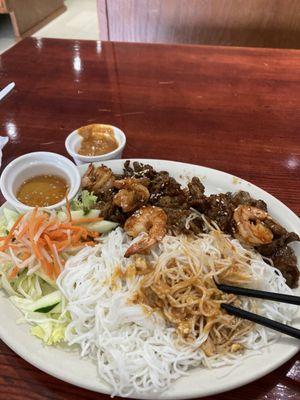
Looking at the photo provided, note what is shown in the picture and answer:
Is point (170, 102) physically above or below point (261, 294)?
below

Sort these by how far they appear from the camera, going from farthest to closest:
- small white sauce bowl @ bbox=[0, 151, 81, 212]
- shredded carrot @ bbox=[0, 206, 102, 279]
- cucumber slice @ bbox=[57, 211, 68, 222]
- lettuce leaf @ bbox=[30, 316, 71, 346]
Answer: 1. small white sauce bowl @ bbox=[0, 151, 81, 212]
2. cucumber slice @ bbox=[57, 211, 68, 222]
3. shredded carrot @ bbox=[0, 206, 102, 279]
4. lettuce leaf @ bbox=[30, 316, 71, 346]

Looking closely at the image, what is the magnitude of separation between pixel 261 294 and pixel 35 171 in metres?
1.13

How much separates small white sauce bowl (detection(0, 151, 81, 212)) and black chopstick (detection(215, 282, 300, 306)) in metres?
0.75

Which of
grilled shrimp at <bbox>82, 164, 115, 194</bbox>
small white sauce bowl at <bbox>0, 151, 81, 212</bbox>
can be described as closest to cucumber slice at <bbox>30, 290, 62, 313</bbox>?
small white sauce bowl at <bbox>0, 151, 81, 212</bbox>

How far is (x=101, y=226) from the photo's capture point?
5.34ft

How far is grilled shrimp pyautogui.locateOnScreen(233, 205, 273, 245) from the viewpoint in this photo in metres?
Answer: 1.51

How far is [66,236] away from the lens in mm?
1519

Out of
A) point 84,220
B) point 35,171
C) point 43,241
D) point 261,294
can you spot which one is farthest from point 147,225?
point 35,171

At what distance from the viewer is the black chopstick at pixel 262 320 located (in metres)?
1.19

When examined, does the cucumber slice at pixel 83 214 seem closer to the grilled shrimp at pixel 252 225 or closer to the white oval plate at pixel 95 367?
the white oval plate at pixel 95 367

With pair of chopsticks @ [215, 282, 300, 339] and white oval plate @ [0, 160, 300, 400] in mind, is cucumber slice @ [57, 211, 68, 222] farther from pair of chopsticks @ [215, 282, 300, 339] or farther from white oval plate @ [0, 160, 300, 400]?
pair of chopsticks @ [215, 282, 300, 339]

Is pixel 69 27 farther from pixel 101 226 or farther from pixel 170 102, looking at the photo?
pixel 101 226

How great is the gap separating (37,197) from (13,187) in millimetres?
118

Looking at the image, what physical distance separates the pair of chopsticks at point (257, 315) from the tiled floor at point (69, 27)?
5.93 m
